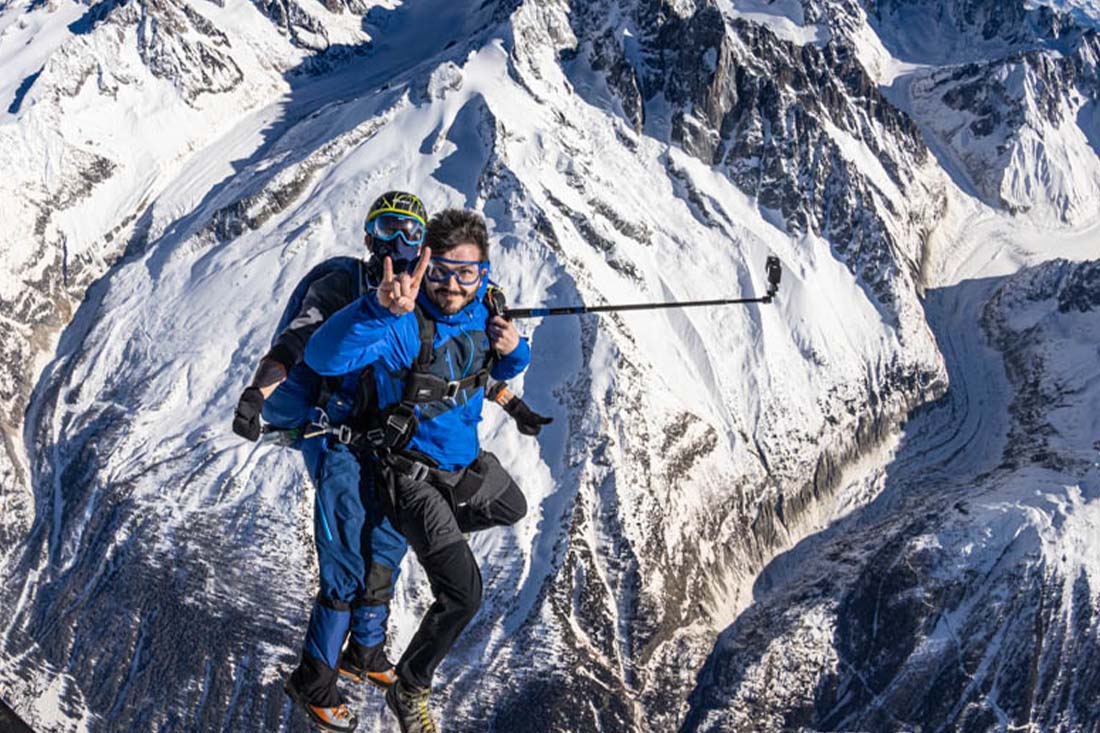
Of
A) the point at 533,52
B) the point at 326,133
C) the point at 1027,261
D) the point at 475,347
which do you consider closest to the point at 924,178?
the point at 1027,261

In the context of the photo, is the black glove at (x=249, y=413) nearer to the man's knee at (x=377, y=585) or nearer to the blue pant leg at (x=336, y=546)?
the blue pant leg at (x=336, y=546)

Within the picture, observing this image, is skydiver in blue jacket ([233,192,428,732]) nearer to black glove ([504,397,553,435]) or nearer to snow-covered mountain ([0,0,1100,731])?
black glove ([504,397,553,435])

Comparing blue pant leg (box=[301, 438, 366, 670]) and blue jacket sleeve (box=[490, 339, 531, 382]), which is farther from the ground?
blue jacket sleeve (box=[490, 339, 531, 382])

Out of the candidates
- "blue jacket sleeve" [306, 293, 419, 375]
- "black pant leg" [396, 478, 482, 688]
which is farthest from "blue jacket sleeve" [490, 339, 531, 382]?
"blue jacket sleeve" [306, 293, 419, 375]

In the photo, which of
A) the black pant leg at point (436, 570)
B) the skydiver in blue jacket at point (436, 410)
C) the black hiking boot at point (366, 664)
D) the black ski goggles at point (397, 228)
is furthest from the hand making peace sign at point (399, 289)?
the black hiking boot at point (366, 664)

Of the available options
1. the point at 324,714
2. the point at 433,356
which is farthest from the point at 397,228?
the point at 324,714

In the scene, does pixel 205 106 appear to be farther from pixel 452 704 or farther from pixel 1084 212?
pixel 1084 212
